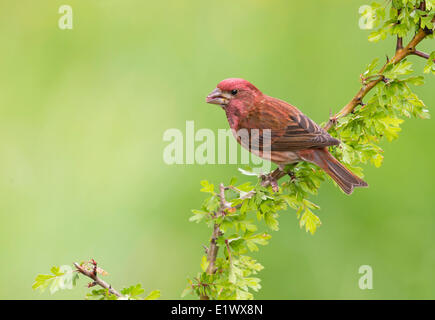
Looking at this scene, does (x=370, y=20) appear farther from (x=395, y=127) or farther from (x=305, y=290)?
(x=305, y=290)

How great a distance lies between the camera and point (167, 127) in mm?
4633

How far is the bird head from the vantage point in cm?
299

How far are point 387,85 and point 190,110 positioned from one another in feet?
8.60

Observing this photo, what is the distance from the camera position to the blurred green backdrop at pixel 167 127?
12.8 feet

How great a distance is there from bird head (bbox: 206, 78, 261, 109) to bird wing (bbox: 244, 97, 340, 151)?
7cm

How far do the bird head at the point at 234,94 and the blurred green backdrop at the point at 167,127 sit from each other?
39.4 inches

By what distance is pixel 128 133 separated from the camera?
4770 mm

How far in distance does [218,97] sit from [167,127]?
1.65 m

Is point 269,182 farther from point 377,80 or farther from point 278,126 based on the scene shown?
point 278,126

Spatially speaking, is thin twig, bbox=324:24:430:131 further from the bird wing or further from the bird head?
the bird head

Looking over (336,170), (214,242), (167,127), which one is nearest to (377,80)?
(336,170)

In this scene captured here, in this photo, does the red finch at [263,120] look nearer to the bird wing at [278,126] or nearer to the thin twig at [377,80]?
the bird wing at [278,126]

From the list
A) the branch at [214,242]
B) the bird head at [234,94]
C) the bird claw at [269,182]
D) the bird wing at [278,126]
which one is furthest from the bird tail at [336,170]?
the branch at [214,242]

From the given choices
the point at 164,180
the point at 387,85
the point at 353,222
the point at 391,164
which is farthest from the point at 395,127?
the point at 164,180
